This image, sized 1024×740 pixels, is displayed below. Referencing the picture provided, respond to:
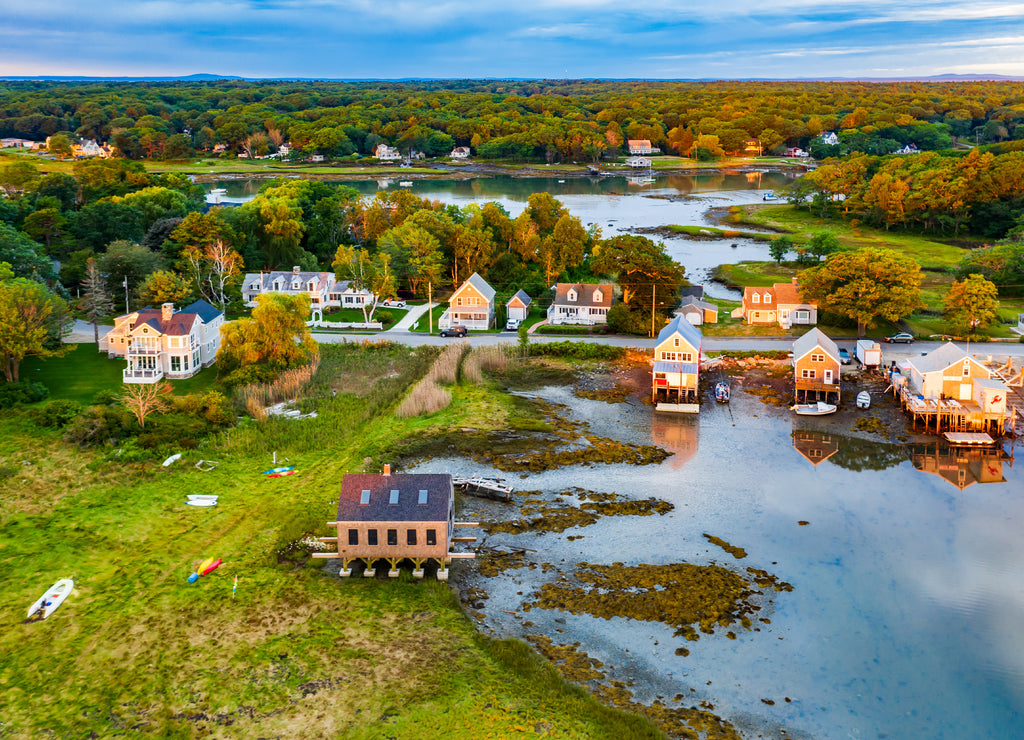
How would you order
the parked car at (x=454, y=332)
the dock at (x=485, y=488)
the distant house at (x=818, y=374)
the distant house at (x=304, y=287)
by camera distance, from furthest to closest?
the distant house at (x=304, y=287) < the parked car at (x=454, y=332) < the distant house at (x=818, y=374) < the dock at (x=485, y=488)

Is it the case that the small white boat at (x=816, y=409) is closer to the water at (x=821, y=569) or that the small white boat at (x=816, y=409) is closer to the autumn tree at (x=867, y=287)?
the water at (x=821, y=569)

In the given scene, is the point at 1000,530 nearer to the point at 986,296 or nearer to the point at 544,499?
the point at 544,499

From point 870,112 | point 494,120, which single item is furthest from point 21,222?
point 870,112

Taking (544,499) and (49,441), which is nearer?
(544,499)

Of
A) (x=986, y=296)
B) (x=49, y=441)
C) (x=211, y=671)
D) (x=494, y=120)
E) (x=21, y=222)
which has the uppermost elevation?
(x=494, y=120)

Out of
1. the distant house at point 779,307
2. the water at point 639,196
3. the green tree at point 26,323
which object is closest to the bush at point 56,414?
the green tree at point 26,323

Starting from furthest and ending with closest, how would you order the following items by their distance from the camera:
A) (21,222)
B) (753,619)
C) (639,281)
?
(21,222) < (639,281) < (753,619)
